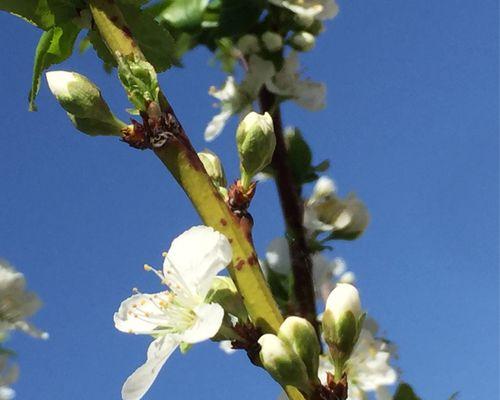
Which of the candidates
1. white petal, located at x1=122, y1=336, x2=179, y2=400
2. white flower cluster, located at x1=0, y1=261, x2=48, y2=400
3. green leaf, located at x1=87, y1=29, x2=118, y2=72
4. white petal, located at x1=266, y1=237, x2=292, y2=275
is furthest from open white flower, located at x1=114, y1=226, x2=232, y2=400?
white flower cluster, located at x1=0, y1=261, x2=48, y2=400

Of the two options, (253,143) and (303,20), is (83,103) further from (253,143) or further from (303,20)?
(303,20)

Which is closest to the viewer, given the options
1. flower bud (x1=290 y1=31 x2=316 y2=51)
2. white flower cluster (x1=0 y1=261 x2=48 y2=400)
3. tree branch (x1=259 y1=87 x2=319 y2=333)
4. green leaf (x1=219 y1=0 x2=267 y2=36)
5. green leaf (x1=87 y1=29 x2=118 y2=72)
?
green leaf (x1=87 y1=29 x2=118 y2=72)

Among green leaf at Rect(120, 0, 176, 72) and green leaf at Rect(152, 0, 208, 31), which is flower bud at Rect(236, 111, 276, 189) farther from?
green leaf at Rect(152, 0, 208, 31)

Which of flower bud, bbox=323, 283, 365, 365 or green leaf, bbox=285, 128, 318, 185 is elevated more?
green leaf, bbox=285, 128, 318, 185

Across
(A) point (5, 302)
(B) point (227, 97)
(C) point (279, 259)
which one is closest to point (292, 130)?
(C) point (279, 259)

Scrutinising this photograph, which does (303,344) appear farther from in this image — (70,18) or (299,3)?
(299,3)

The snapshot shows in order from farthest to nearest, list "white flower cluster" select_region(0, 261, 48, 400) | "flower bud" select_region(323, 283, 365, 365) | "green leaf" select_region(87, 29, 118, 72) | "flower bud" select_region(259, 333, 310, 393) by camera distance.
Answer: "white flower cluster" select_region(0, 261, 48, 400) → "green leaf" select_region(87, 29, 118, 72) → "flower bud" select_region(323, 283, 365, 365) → "flower bud" select_region(259, 333, 310, 393)
